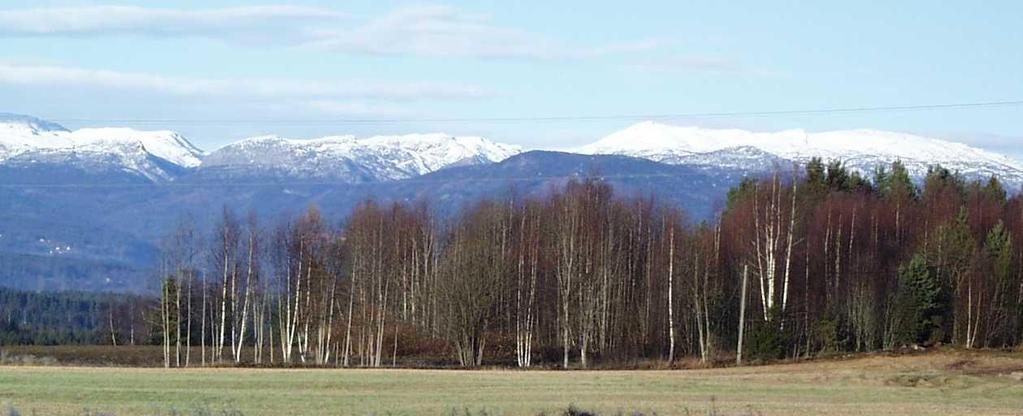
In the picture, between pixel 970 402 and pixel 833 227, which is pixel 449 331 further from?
pixel 970 402

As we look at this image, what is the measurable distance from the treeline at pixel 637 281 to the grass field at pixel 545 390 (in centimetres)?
1439

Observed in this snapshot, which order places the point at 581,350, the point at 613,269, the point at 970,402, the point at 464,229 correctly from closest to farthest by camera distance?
the point at 970,402 → the point at 581,350 → the point at 613,269 → the point at 464,229

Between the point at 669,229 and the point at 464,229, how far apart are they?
65.6ft

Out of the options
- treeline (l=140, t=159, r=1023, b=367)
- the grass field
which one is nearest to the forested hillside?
treeline (l=140, t=159, r=1023, b=367)

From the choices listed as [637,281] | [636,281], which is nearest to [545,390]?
[636,281]

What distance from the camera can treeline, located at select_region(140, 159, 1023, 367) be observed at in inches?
3568

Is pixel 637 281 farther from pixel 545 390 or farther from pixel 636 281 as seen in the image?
pixel 545 390

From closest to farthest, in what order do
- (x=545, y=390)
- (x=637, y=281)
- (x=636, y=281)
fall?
(x=545, y=390) < (x=636, y=281) < (x=637, y=281)

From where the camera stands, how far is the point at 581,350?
92.2m

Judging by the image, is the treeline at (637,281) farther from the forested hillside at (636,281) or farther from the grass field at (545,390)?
the grass field at (545,390)

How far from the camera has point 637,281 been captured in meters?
102

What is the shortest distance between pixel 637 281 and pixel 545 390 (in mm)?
47878

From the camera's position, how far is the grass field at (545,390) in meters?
44.3

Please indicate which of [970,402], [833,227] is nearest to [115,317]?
[833,227]
